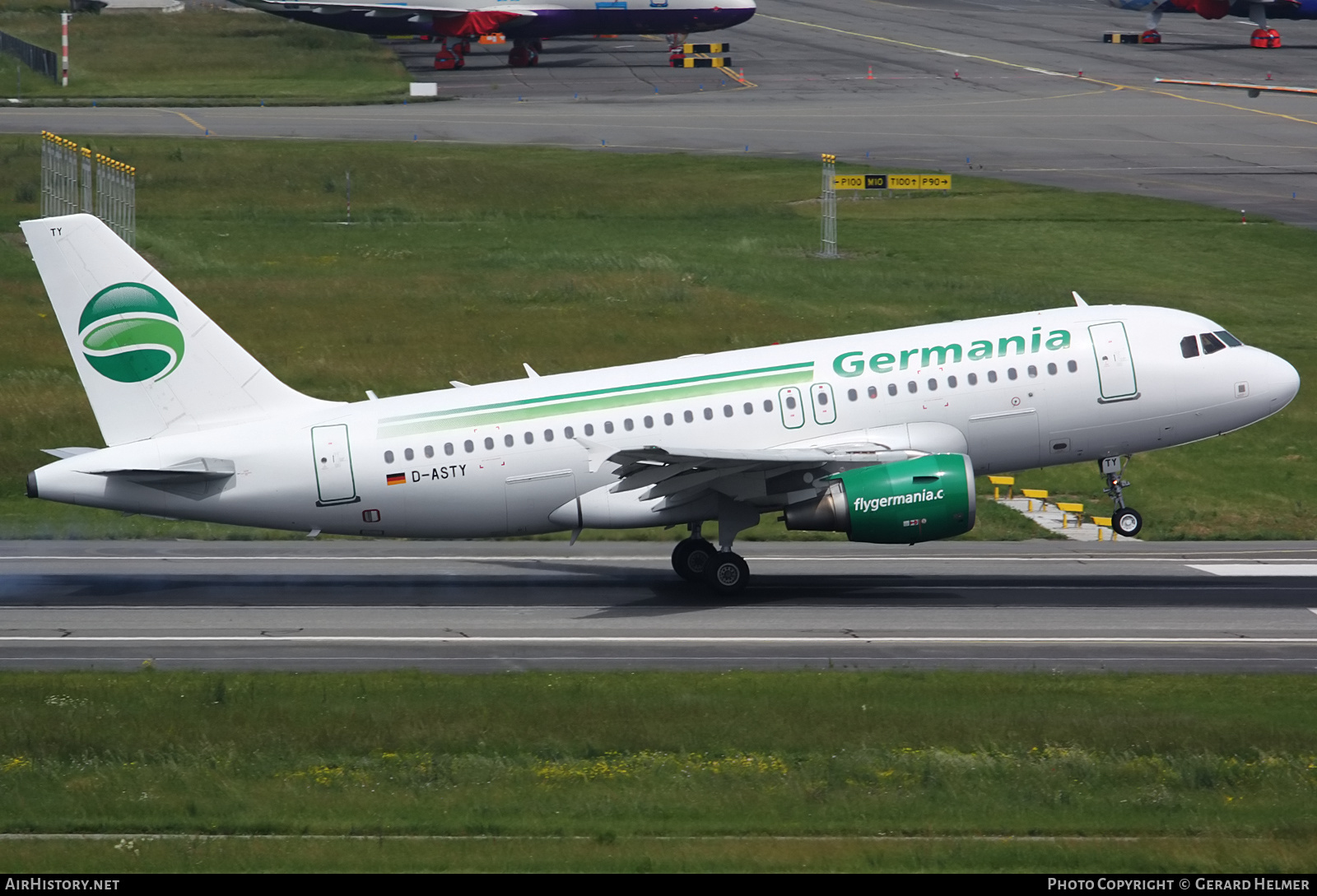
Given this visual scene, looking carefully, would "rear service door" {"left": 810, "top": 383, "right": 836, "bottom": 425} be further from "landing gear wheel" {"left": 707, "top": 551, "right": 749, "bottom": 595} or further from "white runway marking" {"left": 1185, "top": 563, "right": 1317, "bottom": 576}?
"white runway marking" {"left": 1185, "top": 563, "right": 1317, "bottom": 576}

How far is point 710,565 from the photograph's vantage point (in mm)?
32844

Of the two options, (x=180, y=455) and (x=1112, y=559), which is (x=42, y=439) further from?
(x=1112, y=559)

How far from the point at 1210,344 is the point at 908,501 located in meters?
7.99

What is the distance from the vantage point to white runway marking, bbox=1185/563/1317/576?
114 ft

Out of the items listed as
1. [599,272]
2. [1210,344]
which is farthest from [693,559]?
[599,272]

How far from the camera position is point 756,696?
2505 centimetres

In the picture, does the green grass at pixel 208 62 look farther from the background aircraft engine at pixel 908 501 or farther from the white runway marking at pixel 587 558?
the background aircraft engine at pixel 908 501

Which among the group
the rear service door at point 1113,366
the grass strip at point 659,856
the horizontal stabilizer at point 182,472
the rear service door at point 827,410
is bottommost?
the grass strip at point 659,856

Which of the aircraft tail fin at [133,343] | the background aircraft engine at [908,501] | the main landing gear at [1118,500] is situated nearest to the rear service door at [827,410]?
the background aircraft engine at [908,501]

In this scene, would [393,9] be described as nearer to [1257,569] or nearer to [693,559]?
[693,559]

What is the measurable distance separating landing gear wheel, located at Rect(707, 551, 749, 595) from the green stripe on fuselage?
338cm

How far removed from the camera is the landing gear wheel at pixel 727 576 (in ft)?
107

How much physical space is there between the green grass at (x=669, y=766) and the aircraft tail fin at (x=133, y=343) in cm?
659

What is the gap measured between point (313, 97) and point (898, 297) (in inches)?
2142
